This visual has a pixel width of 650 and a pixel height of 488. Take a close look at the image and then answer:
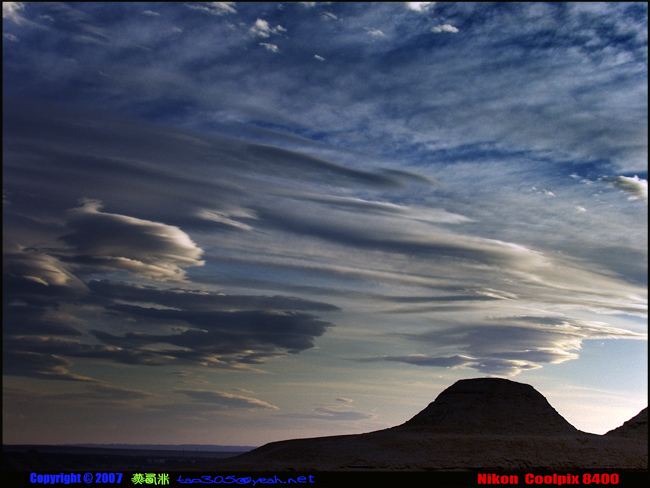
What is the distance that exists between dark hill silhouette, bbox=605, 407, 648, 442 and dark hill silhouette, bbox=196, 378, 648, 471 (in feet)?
20.2

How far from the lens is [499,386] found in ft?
248

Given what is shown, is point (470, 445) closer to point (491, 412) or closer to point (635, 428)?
point (491, 412)

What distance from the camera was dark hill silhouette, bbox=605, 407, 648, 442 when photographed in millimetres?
76125

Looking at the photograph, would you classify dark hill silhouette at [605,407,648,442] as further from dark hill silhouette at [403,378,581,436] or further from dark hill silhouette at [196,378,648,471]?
dark hill silhouette at [403,378,581,436]

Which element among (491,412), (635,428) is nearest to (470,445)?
(491,412)

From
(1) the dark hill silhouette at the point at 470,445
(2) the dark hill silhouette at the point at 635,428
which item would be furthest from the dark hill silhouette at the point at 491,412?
(2) the dark hill silhouette at the point at 635,428

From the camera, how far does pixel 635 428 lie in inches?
3081

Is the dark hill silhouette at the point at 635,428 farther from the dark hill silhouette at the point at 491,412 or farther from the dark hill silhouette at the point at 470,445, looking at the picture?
the dark hill silhouette at the point at 491,412

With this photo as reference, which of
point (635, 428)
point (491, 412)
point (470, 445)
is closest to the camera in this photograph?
point (470, 445)

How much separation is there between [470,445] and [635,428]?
3456cm

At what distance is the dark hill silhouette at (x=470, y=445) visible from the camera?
5078 cm

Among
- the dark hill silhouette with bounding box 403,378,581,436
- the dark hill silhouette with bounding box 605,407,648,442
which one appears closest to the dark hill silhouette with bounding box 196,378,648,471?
the dark hill silhouette with bounding box 403,378,581,436

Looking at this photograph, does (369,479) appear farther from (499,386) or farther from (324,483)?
(499,386)

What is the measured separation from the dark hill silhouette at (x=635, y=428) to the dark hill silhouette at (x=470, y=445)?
20.2ft
